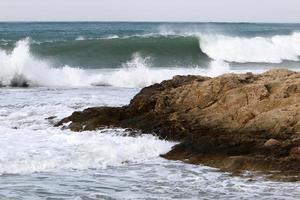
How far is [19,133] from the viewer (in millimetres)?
10305

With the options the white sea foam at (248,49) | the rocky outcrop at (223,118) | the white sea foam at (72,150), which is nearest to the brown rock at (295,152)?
the rocky outcrop at (223,118)

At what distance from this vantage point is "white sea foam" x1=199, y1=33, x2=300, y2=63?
30.7 meters

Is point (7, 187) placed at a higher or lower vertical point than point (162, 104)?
→ lower

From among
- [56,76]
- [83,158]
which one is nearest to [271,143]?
[83,158]

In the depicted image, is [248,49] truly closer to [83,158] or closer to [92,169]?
[83,158]

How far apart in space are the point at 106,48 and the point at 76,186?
935 inches

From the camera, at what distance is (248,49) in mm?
32156

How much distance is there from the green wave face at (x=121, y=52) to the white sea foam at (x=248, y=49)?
0.74m

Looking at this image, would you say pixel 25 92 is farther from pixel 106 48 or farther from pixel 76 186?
pixel 106 48

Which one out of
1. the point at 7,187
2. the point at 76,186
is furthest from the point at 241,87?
the point at 7,187

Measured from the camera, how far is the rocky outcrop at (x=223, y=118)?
26.5 ft

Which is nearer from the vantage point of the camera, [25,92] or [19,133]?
[19,133]

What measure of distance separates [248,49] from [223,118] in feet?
77.0

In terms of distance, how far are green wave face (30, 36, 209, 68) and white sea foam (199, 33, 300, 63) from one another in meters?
0.74
